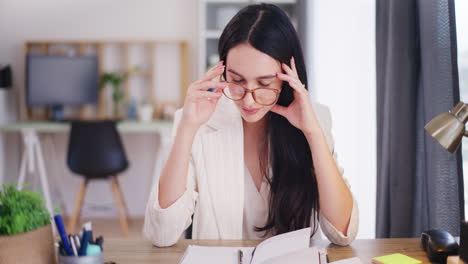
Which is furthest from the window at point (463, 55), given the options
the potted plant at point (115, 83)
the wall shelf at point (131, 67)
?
the potted plant at point (115, 83)

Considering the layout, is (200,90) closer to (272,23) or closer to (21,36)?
(272,23)

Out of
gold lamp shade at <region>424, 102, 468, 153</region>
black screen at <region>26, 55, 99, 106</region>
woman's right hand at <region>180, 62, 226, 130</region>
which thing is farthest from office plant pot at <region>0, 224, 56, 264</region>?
black screen at <region>26, 55, 99, 106</region>

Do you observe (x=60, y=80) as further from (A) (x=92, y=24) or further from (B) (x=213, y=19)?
(B) (x=213, y=19)

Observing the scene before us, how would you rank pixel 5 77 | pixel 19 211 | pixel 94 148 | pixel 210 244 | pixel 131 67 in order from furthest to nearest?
pixel 131 67, pixel 5 77, pixel 94 148, pixel 210 244, pixel 19 211

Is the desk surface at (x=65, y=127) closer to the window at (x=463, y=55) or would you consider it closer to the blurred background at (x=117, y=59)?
the blurred background at (x=117, y=59)

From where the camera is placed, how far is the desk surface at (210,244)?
99 cm

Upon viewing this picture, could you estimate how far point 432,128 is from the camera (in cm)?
82

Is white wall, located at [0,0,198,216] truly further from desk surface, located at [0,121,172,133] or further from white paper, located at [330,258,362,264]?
white paper, located at [330,258,362,264]

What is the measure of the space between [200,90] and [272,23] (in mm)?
274

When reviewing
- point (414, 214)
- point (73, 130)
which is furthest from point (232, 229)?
point (73, 130)

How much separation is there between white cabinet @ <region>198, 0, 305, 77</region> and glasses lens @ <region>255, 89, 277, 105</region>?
264 cm

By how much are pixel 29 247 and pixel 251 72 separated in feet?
2.17

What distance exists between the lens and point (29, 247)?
2.59 feet

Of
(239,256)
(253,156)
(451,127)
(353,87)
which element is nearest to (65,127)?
(353,87)
